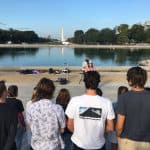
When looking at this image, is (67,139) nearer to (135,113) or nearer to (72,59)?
(135,113)

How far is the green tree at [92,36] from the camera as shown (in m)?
180

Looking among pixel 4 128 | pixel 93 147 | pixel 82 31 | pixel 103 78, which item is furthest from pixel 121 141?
pixel 82 31

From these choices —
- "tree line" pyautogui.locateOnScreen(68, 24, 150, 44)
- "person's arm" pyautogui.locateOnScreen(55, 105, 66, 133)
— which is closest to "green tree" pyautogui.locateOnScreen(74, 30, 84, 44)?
"tree line" pyautogui.locateOnScreen(68, 24, 150, 44)

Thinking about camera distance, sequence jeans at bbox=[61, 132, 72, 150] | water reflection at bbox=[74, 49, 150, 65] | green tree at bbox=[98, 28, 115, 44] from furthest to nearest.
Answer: green tree at bbox=[98, 28, 115, 44] < water reflection at bbox=[74, 49, 150, 65] < jeans at bbox=[61, 132, 72, 150]

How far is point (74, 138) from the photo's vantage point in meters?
5.16

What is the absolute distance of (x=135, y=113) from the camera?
502 centimetres

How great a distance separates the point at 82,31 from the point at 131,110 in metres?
195

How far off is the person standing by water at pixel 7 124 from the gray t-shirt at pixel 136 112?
3.92 ft

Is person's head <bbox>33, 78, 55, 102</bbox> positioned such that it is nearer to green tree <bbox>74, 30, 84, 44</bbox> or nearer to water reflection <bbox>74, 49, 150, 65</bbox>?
water reflection <bbox>74, 49, 150, 65</bbox>

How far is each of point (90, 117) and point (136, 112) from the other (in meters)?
0.52

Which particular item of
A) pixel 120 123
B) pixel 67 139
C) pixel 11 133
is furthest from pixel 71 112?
pixel 67 139

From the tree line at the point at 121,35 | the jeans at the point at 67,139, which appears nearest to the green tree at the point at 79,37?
the tree line at the point at 121,35

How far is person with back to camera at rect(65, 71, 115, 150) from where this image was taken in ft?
16.4

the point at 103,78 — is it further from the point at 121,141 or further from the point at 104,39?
the point at 104,39
